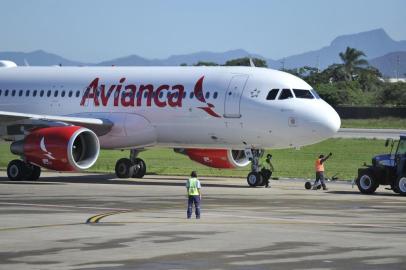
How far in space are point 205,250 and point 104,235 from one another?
9.88ft

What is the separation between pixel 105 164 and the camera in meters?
53.4

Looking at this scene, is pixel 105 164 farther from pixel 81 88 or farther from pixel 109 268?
pixel 109 268

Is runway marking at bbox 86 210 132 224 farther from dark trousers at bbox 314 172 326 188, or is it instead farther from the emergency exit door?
dark trousers at bbox 314 172 326 188

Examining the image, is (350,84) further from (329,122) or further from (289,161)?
(329,122)

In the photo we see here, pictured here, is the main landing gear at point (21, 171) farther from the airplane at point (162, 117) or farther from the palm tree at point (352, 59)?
the palm tree at point (352, 59)

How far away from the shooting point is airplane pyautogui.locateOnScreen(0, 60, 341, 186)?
38.7 m

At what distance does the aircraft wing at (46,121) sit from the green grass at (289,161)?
6.79m

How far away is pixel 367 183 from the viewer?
120ft

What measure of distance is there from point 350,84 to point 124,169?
101795mm

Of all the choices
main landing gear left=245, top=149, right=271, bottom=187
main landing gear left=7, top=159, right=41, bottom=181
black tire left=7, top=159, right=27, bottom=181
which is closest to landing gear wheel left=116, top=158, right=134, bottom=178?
main landing gear left=7, top=159, right=41, bottom=181

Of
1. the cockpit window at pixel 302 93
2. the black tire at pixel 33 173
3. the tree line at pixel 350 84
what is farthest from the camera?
the tree line at pixel 350 84

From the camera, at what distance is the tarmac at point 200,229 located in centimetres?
1894

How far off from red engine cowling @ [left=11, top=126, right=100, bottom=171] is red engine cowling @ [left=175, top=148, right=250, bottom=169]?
5.34 m

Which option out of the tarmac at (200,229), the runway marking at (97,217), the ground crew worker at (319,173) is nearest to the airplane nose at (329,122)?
the ground crew worker at (319,173)
